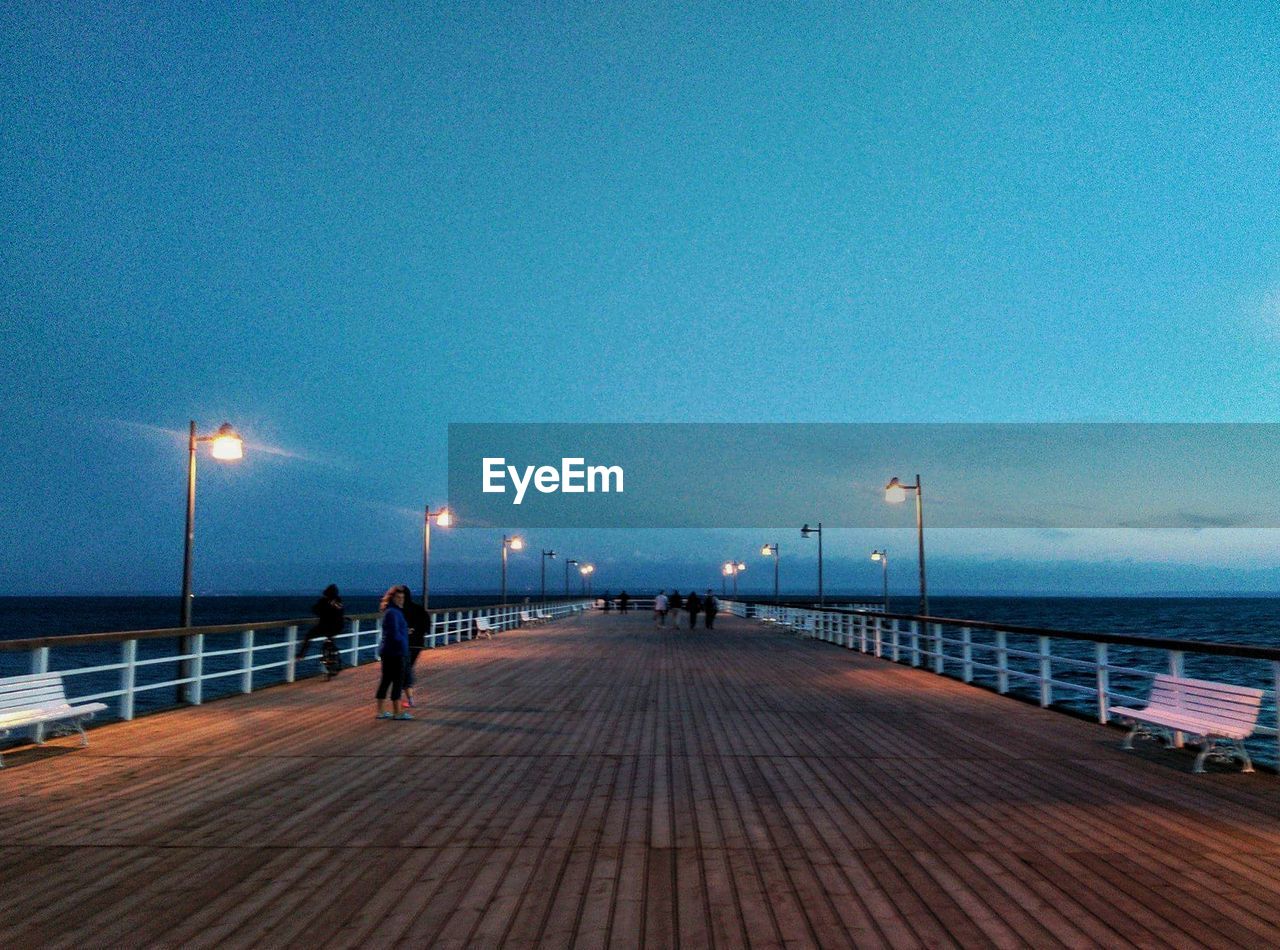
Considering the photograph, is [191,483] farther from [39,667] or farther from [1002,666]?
[1002,666]

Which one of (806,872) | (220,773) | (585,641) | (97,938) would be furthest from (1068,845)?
(585,641)

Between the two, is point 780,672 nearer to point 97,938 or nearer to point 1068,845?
point 1068,845

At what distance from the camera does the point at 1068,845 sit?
5.54 meters

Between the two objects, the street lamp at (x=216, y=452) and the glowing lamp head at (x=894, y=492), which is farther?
the glowing lamp head at (x=894, y=492)

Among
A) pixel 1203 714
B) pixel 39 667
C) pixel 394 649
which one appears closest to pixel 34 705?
pixel 39 667

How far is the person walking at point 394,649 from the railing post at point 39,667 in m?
3.25

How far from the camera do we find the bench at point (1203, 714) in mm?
7414

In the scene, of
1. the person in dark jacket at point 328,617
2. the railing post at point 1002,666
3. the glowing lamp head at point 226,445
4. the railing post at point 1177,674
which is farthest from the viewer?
the person in dark jacket at point 328,617

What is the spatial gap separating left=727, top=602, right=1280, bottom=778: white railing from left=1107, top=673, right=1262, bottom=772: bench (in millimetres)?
186

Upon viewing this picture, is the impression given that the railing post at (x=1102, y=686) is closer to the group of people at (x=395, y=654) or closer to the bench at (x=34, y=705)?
the group of people at (x=395, y=654)

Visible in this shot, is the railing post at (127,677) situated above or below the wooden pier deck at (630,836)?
above

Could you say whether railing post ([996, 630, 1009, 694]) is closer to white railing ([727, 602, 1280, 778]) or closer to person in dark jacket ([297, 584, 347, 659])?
white railing ([727, 602, 1280, 778])

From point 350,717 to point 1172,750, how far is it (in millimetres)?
8847

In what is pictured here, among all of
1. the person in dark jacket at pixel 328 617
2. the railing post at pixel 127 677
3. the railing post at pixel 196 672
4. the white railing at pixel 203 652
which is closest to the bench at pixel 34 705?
the white railing at pixel 203 652
